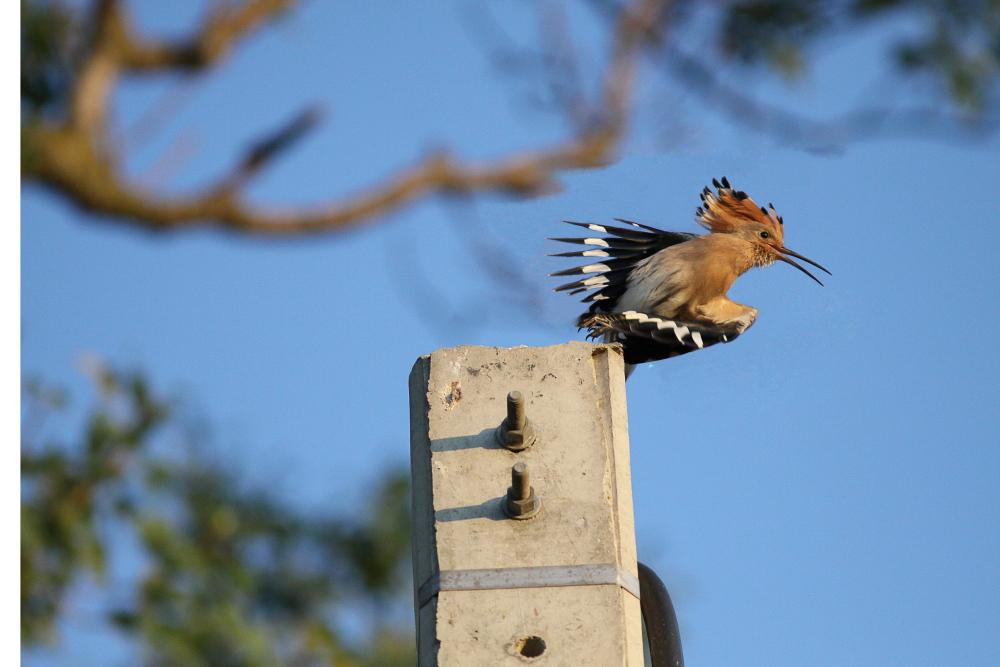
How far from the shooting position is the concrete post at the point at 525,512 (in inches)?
112

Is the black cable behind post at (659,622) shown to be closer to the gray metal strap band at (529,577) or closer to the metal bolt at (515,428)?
the gray metal strap band at (529,577)

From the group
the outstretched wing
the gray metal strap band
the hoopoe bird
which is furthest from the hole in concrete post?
the outstretched wing

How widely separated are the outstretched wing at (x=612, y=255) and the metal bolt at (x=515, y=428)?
2.56ft

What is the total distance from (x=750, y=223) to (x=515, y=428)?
4.43ft

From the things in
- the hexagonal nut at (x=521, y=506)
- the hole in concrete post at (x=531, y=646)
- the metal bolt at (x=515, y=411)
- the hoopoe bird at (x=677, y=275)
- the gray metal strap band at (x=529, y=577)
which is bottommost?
the hole in concrete post at (x=531, y=646)

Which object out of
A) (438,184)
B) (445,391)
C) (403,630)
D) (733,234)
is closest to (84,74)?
(438,184)

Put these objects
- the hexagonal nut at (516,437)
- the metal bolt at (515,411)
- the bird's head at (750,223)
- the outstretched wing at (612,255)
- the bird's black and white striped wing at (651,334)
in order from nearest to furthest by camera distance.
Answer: the metal bolt at (515,411), the hexagonal nut at (516,437), the bird's black and white striped wing at (651,334), the outstretched wing at (612,255), the bird's head at (750,223)

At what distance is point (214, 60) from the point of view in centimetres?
358

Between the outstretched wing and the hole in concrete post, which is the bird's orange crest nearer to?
the outstretched wing

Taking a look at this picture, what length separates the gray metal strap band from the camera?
9.49 feet

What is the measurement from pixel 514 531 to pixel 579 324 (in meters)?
0.96

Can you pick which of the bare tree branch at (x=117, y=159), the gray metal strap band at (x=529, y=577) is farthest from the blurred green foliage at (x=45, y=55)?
the gray metal strap band at (x=529, y=577)

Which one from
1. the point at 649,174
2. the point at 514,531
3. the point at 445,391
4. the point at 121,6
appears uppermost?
the point at 121,6

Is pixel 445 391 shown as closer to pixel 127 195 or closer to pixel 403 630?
pixel 127 195
